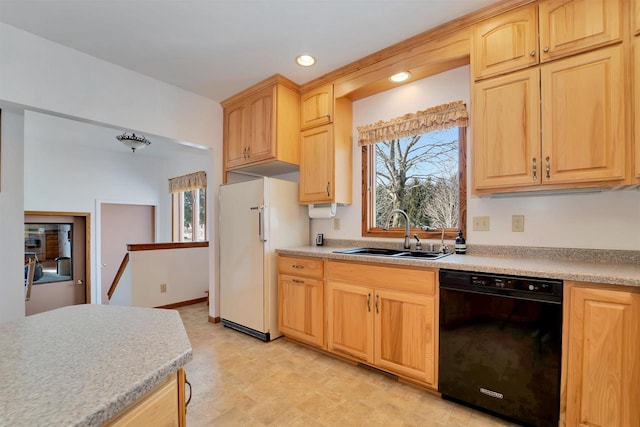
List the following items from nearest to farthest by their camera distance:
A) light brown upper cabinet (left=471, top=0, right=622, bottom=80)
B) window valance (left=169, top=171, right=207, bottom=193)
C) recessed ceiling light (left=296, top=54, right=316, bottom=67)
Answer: light brown upper cabinet (left=471, top=0, right=622, bottom=80)
recessed ceiling light (left=296, top=54, right=316, bottom=67)
window valance (left=169, top=171, right=207, bottom=193)

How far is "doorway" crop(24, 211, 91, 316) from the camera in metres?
4.48

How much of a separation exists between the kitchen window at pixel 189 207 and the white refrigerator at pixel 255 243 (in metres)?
2.15

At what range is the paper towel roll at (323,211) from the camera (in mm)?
2869

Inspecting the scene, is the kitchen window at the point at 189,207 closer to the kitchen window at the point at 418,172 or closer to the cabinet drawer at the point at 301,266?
the cabinet drawer at the point at 301,266

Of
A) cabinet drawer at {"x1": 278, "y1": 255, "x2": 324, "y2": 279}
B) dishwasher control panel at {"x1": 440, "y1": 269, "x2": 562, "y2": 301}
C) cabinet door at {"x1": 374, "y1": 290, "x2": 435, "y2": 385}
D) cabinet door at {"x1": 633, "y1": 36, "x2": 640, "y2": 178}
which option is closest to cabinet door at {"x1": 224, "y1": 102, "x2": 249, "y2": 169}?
cabinet drawer at {"x1": 278, "y1": 255, "x2": 324, "y2": 279}

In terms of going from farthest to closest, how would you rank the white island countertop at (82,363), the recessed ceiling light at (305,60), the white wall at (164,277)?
the white wall at (164,277), the recessed ceiling light at (305,60), the white island countertop at (82,363)

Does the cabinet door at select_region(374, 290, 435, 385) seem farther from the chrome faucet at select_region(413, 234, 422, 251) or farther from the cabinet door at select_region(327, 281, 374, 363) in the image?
the chrome faucet at select_region(413, 234, 422, 251)

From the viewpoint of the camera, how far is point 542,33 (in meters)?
1.71

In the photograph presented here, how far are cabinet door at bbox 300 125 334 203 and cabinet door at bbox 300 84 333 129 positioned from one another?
0.24 feet

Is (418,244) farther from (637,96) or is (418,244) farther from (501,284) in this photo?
(637,96)

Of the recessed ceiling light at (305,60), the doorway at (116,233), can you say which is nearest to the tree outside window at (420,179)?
the recessed ceiling light at (305,60)

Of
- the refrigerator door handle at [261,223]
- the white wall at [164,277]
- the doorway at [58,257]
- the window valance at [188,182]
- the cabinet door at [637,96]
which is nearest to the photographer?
the cabinet door at [637,96]

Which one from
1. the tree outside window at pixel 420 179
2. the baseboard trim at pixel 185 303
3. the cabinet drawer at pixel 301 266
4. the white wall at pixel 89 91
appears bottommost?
the baseboard trim at pixel 185 303

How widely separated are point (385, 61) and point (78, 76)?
2.52 metres
